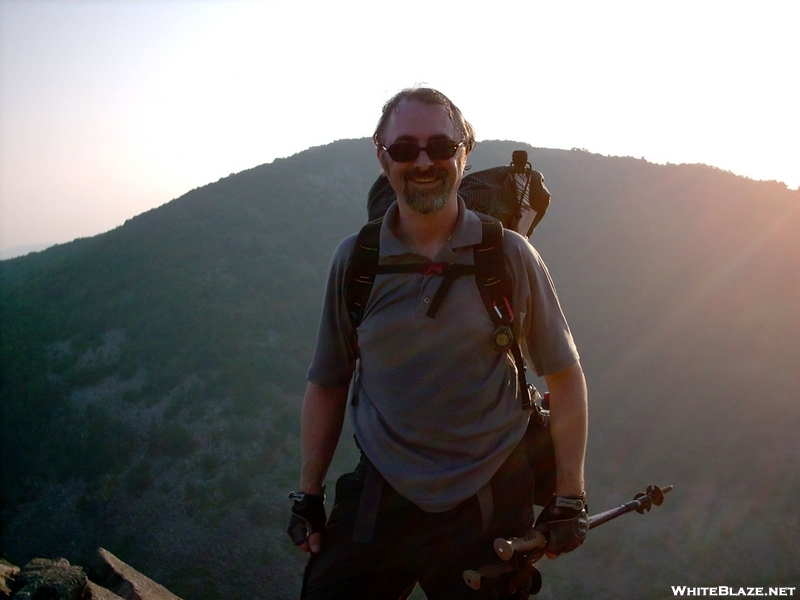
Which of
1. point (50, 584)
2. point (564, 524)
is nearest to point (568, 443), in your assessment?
point (564, 524)

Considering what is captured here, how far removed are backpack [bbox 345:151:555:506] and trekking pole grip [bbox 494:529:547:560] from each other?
28 centimetres

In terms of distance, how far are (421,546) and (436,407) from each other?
1.87 feet

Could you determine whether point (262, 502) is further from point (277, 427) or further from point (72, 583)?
point (72, 583)

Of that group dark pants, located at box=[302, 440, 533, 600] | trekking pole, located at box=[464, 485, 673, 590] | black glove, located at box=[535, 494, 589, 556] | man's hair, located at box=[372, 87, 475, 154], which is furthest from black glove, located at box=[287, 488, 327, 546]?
man's hair, located at box=[372, 87, 475, 154]

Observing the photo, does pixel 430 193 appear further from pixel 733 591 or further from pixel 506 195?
pixel 733 591

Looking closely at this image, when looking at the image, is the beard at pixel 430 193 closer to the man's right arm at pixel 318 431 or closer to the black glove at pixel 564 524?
the man's right arm at pixel 318 431

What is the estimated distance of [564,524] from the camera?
2.56 meters

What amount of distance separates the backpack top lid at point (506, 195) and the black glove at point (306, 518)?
1.37 meters

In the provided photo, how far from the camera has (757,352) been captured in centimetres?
2358

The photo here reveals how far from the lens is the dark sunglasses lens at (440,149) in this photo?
2633 millimetres

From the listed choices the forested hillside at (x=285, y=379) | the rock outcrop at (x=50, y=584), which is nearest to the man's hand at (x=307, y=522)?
the rock outcrop at (x=50, y=584)

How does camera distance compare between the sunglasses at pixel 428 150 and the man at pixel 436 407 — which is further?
the sunglasses at pixel 428 150

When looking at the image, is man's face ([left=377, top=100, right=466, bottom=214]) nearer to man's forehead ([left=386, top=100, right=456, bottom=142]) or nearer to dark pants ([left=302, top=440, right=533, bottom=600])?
man's forehead ([left=386, top=100, right=456, bottom=142])

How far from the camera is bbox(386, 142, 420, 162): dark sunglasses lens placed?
2650mm
